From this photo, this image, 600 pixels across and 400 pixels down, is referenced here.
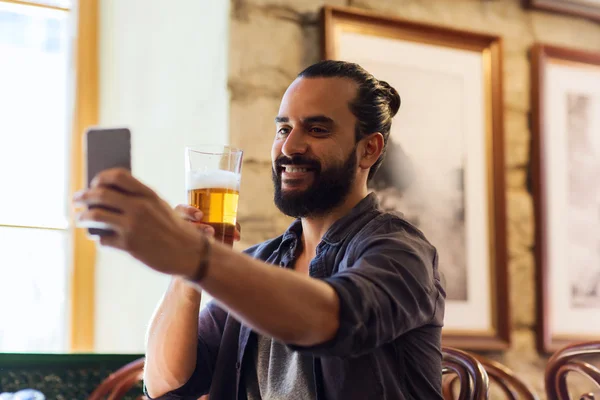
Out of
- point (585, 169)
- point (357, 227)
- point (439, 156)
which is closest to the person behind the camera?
point (357, 227)

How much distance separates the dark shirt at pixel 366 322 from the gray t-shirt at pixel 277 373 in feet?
0.08

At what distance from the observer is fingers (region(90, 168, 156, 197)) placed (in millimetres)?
919

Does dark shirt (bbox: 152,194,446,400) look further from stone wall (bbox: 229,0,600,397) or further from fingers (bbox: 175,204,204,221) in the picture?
stone wall (bbox: 229,0,600,397)

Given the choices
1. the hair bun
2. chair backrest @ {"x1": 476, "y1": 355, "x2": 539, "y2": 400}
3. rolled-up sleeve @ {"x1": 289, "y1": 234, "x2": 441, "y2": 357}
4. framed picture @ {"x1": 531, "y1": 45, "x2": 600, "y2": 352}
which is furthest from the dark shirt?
framed picture @ {"x1": 531, "y1": 45, "x2": 600, "y2": 352}

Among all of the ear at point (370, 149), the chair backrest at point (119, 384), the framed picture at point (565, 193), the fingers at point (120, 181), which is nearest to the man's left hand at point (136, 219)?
the fingers at point (120, 181)

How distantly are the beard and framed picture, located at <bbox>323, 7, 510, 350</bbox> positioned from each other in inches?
38.9

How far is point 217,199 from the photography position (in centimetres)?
149

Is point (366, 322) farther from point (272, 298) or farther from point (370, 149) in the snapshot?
point (370, 149)

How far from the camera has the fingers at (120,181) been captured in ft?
3.02

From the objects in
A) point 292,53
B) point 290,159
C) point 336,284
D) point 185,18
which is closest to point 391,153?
point 292,53

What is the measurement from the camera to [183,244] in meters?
0.97

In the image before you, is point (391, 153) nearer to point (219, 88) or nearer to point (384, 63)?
point (384, 63)

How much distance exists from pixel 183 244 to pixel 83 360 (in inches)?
62.5

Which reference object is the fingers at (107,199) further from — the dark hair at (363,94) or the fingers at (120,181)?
the dark hair at (363,94)
